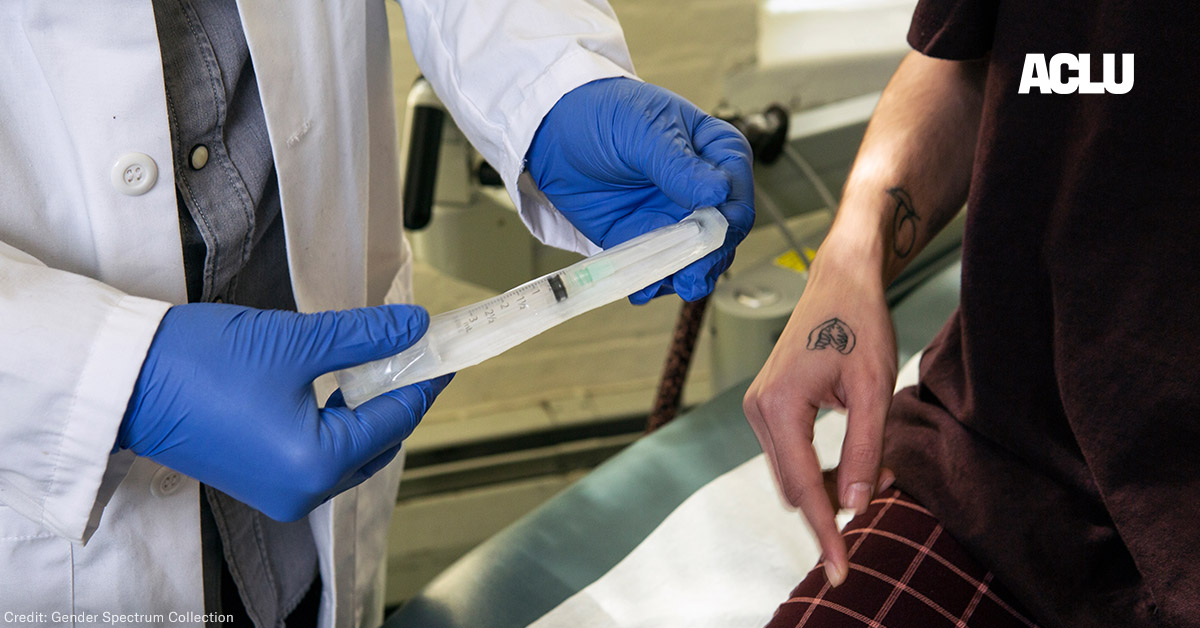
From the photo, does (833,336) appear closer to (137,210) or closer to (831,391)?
(831,391)

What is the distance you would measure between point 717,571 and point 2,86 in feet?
2.76

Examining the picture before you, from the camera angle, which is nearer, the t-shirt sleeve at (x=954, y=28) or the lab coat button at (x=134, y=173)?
the lab coat button at (x=134, y=173)

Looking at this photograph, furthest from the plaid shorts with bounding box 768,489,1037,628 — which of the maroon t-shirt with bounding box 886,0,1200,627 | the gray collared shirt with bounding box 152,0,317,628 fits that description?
the gray collared shirt with bounding box 152,0,317,628

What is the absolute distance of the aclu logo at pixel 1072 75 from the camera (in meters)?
0.76

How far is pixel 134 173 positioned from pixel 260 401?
233 mm

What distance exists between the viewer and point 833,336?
833 millimetres

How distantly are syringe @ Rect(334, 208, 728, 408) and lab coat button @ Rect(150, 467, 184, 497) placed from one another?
0.61ft

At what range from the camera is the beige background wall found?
207 centimetres

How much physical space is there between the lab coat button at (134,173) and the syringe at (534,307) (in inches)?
8.7

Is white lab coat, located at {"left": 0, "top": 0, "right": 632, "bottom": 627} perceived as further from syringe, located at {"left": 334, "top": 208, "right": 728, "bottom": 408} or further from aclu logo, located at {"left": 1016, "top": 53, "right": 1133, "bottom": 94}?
aclu logo, located at {"left": 1016, "top": 53, "right": 1133, "bottom": 94}

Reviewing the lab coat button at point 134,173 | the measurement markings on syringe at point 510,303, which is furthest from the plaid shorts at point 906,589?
the lab coat button at point 134,173

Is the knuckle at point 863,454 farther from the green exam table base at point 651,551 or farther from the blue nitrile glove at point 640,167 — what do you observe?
the green exam table base at point 651,551

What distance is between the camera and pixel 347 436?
2.29 ft

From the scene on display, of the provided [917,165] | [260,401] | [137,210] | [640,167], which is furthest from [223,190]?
[917,165]
